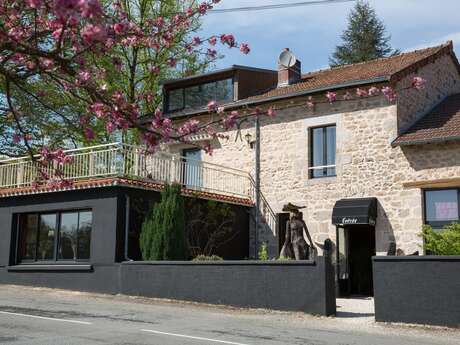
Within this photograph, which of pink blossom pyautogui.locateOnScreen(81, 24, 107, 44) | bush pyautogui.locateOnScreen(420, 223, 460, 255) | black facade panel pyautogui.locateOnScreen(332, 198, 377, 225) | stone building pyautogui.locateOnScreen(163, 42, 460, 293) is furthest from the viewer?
black facade panel pyautogui.locateOnScreen(332, 198, 377, 225)

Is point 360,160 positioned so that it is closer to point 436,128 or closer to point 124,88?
point 436,128

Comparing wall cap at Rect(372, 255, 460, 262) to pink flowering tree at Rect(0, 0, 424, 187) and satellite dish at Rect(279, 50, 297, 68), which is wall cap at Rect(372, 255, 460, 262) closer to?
pink flowering tree at Rect(0, 0, 424, 187)

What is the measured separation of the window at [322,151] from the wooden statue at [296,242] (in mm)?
2957

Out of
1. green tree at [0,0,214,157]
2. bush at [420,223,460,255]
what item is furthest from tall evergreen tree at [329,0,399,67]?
bush at [420,223,460,255]

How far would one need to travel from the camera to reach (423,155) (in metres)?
16.9

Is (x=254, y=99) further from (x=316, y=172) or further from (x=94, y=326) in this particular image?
(x=94, y=326)

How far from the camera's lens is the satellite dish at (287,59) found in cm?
2175

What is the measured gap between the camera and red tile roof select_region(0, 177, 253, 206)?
16.2 meters

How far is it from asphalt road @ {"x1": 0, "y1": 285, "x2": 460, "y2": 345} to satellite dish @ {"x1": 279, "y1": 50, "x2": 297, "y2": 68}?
10.7m

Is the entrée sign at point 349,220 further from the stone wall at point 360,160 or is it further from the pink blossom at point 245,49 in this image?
the pink blossom at point 245,49

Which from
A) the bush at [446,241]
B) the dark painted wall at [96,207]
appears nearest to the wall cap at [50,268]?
the dark painted wall at [96,207]

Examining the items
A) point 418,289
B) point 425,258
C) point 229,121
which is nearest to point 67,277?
point 418,289

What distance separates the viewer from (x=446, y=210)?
16328 millimetres

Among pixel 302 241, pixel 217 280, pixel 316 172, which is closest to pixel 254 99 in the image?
pixel 316 172
